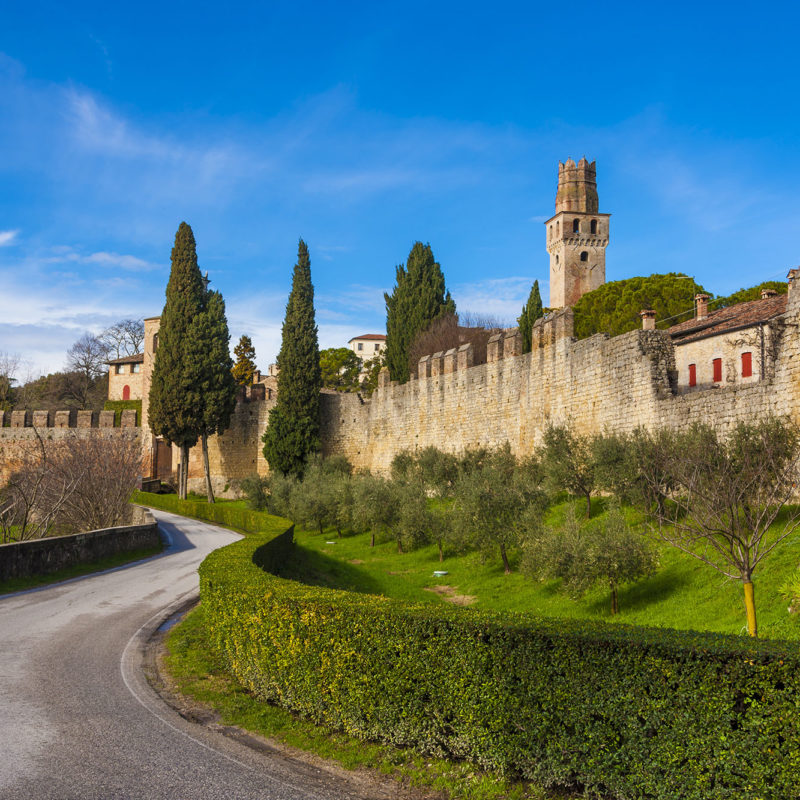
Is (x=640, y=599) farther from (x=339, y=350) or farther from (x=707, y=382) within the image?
(x=339, y=350)

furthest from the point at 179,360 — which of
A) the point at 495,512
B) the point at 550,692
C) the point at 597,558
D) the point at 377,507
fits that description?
the point at 550,692

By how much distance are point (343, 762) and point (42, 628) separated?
6470 millimetres

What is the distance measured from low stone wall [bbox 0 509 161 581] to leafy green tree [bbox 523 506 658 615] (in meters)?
10.0

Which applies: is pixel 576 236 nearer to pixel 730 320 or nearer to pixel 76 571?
pixel 730 320

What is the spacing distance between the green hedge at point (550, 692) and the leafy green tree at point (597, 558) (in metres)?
6.93

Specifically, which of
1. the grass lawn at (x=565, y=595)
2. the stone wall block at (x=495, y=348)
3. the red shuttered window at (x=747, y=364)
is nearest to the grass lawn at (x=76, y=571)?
the grass lawn at (x=565, y=595)

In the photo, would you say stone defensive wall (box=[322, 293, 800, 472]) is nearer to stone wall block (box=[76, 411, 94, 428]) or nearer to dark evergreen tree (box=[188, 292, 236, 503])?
dark evergreen tree (box=[188, 292, 236, 503])

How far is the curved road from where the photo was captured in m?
5.34

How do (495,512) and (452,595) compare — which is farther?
(495,512)

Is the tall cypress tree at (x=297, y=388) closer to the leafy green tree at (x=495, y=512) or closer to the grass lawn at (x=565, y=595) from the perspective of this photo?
the grass lawn at (x=565, y=595)

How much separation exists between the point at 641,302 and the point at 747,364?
1490cm

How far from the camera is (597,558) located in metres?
13.2

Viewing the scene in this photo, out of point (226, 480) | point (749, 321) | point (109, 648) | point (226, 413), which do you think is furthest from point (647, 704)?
point (226, 480)

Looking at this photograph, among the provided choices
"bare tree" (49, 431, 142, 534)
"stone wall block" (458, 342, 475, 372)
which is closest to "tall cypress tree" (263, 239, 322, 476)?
"stone wall block" (458, 342, 475, 372)
